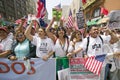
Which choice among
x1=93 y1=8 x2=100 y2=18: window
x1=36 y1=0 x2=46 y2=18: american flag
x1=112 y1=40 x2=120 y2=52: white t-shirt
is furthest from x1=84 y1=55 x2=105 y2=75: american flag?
x1=93 y1=8 x2=100 y2=18: window

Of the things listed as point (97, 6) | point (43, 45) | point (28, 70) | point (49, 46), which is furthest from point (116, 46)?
point (97, 6)

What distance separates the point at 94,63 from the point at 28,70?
1683 millimetres

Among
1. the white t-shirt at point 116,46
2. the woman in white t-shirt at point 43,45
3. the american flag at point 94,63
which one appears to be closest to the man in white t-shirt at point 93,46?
the american flag at point 94,63

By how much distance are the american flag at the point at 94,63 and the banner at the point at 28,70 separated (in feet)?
2.83

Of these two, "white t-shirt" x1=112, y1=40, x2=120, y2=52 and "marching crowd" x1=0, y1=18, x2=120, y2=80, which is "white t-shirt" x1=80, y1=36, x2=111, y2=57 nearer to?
"marching crowd" x1=0, y1=18, x2=120, y2=80

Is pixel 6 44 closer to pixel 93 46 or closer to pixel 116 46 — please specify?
pixel 93 46

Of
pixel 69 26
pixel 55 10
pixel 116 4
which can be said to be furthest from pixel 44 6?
pixel 116 4

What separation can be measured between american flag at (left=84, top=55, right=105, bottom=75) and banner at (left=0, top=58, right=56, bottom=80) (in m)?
0.86

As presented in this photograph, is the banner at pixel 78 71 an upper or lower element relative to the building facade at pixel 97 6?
lower

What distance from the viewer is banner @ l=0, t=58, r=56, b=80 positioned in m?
→ 7.03

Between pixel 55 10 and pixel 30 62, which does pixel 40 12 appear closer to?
pixel 55 10

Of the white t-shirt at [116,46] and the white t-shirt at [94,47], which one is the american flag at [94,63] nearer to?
the white t-shirt at [94,47]

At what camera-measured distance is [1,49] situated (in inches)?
288

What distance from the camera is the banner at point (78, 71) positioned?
698 centimetres
